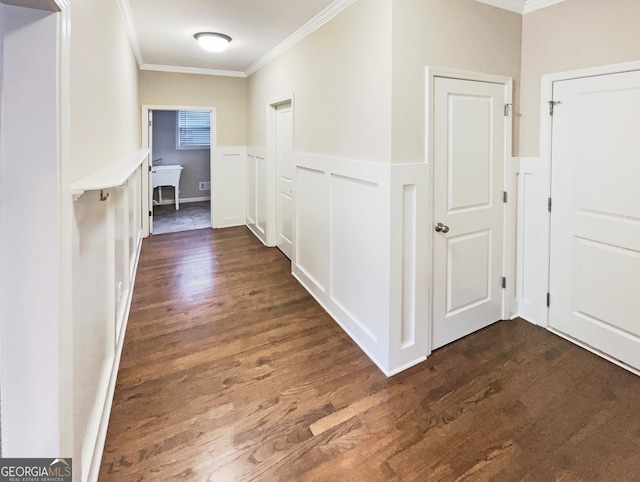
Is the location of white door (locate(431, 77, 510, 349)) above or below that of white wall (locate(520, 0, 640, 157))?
below

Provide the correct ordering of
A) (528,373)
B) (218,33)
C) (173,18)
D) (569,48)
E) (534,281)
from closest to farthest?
1. (528,373)
2. (569,48)
3. (534,281)
4. (173,18)
5. (218,33)

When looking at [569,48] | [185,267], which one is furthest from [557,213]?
[185,267]

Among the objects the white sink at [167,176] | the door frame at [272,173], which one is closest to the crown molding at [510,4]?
the door frame at [272,173]

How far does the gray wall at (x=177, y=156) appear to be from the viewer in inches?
312

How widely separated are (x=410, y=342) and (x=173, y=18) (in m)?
3.22

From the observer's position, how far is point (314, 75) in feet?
10.1

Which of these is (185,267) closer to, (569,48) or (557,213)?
(557,213)

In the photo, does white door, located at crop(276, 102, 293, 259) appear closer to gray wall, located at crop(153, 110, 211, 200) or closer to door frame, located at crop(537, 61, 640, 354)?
door frame, located at crop(537, 61, 640, 354)

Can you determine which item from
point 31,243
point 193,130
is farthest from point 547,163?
point 193,130

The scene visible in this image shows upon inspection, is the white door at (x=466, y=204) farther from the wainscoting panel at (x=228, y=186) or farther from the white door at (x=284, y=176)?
the wainscoting panel at (x=228, y=186)

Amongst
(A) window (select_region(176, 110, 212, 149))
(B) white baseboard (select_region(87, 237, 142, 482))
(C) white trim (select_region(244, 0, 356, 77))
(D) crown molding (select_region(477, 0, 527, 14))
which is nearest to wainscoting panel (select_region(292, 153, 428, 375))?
(C) white trim (select_region(244, 0, 356, 77))

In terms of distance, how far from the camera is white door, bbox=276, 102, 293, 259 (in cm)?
427

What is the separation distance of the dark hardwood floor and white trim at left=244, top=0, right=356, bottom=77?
2354mm

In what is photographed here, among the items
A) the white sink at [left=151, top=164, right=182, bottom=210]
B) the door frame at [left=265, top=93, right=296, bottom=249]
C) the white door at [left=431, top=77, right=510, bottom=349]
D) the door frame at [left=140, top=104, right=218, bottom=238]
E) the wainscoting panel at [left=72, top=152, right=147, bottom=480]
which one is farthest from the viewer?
the white sink at [left=151, top=164, right=182, bottom=210]
